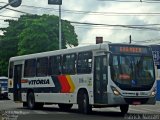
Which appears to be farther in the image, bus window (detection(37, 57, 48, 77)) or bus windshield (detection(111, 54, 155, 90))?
bus window (detection(37, 57, 48, 77))

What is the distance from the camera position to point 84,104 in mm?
22953

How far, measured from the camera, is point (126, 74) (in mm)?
21266

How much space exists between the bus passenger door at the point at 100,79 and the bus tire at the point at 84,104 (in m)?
0.87

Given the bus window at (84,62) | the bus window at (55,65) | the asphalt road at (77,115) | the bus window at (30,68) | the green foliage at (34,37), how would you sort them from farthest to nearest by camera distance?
the green foliage at (34,37) → the bus window at (30,68) → the bus window at (55,65) → the bus window at (84,62) → the asphalt road at (77,115)

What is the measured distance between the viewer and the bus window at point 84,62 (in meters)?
22.6

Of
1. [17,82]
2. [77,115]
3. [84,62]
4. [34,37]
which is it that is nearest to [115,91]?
[77,115]

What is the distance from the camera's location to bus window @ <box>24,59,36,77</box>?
28312 millimetres

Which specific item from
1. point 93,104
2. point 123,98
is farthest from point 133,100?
point 93,104

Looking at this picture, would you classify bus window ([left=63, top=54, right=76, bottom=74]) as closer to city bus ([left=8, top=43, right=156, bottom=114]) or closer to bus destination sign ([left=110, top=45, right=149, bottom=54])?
city bus ([left=8, top=43, right=156, bottom=114])

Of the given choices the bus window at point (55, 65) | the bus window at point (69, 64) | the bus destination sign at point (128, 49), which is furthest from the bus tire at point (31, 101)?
the bus destination sign at point (128, 49)

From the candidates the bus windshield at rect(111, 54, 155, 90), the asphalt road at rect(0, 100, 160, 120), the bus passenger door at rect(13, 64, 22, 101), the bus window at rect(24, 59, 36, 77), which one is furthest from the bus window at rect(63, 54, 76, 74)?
the bus passenger door at rect(13, 64, 22, 101)

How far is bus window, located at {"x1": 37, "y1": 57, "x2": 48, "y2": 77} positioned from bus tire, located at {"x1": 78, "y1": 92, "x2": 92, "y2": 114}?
407cm

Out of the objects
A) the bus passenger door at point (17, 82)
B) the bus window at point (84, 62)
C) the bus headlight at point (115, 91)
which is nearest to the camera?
A: the bus headlight at point (115, 91)

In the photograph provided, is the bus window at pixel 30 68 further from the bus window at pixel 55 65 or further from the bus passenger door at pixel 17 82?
the bus window at pixel 55 65
